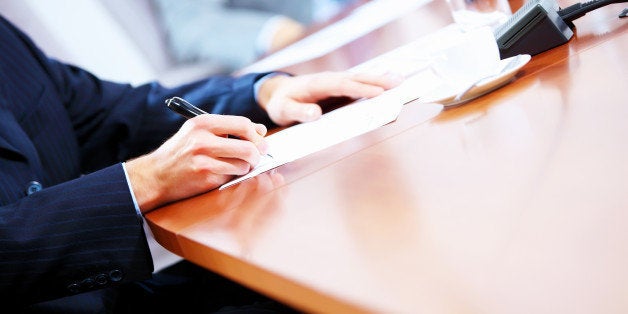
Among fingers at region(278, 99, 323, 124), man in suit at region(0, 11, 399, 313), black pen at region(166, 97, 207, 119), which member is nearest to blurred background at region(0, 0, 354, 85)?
man in suit at region(0, 11, 399, 313)

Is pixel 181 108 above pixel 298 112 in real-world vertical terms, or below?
above

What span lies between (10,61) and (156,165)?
0.67 meters

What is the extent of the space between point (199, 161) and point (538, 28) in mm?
512

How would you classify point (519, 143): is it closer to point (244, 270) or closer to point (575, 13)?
point (244, 270)

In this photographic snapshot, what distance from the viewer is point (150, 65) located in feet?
12.5

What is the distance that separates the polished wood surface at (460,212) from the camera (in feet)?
1.29

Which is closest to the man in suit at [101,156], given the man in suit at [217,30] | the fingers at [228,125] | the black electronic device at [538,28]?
the fingers at [228,125]

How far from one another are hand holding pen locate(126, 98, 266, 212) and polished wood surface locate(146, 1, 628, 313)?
3 centimetres

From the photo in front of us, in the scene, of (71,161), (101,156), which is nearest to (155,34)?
(101,156)

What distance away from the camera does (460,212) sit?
512 millimetres

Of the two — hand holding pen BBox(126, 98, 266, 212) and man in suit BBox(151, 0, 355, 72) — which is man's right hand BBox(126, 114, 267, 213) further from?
man in suit BBox(151, 0, 355, 72)

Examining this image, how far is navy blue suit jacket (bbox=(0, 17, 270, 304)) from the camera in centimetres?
92

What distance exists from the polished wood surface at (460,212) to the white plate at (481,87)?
0.06 feet

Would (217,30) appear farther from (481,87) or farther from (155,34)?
(481,87)
